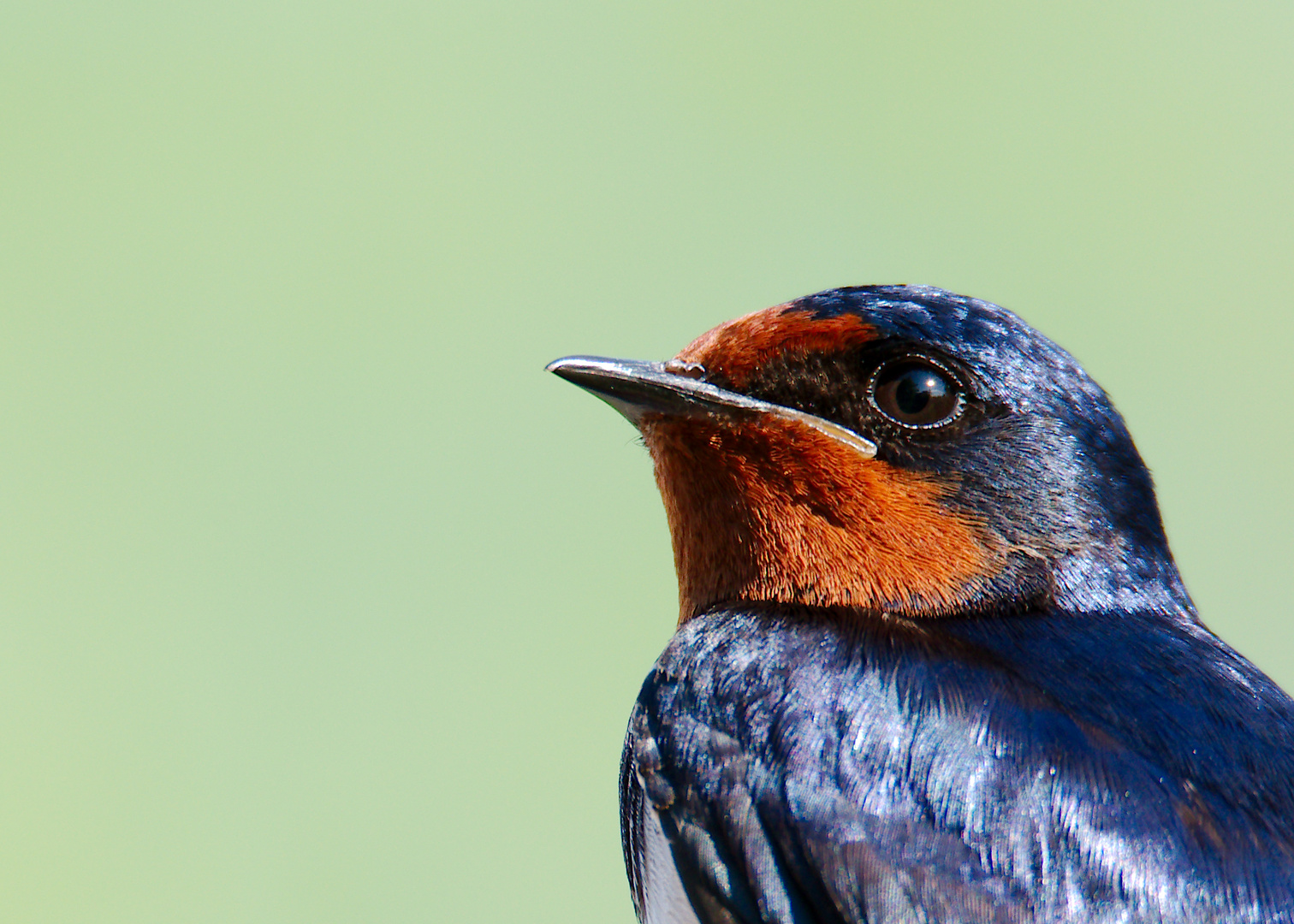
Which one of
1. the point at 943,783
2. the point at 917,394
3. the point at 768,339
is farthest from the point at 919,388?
the point at 943,783

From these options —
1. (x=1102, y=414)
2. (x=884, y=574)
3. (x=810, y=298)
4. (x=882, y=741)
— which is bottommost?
(x=882, y=741)

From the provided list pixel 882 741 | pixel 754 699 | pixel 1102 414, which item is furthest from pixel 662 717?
pixel 1102 414

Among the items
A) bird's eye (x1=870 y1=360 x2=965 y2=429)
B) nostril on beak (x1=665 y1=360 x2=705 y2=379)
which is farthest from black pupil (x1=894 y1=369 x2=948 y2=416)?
nostril on beak (x1=665 y1=360 x2=705 y2=379)

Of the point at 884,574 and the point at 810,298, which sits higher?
the point at 810,298

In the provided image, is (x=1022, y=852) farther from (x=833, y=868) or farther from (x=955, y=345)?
(x=955, y=345)

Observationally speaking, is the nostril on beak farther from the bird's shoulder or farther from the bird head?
the bird's shoulder

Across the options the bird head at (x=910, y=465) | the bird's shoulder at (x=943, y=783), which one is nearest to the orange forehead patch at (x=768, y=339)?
the bird head at (x=910, y=465)
